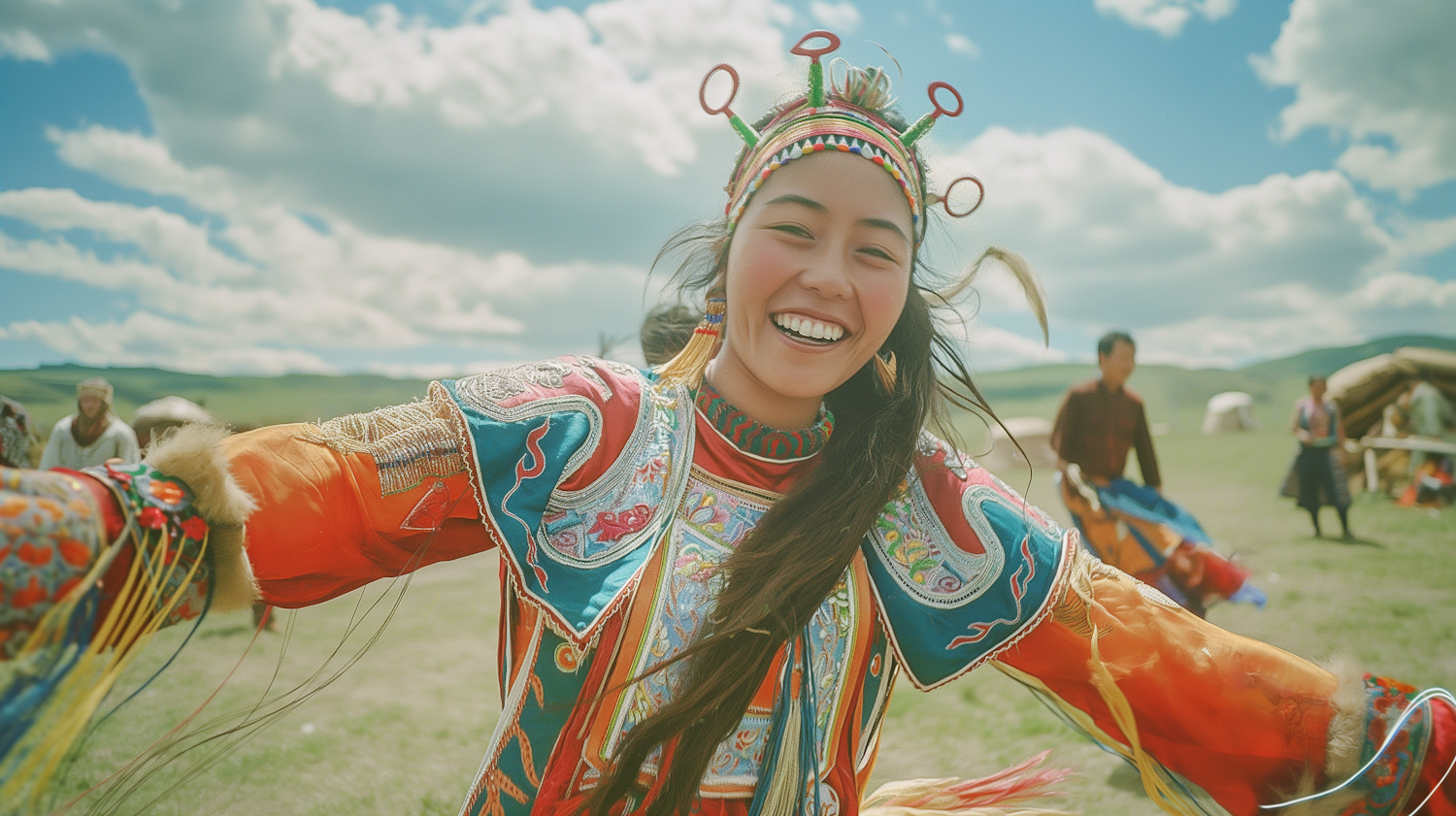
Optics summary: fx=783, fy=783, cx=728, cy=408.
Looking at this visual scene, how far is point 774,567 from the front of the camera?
1.56 meters

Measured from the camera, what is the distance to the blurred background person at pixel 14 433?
4930mm

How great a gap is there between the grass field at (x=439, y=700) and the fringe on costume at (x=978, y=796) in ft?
2.37

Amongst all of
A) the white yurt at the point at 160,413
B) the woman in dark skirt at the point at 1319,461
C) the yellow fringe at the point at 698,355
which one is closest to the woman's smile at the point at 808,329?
the yellow fringe at the point at 698,355

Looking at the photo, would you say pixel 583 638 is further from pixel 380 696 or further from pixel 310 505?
pixel 380 696

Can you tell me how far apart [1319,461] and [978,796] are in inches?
403

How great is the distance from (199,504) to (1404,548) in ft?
39.1

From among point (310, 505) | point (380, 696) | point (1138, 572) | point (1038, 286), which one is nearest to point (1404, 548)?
point (1138, 572)

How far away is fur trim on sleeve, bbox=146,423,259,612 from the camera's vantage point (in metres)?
1.12

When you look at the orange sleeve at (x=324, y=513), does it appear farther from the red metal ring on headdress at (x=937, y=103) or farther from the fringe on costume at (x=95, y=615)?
the red metal ring on headdress at (x=937, y=103)

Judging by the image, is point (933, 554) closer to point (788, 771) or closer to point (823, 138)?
point (788, 771)

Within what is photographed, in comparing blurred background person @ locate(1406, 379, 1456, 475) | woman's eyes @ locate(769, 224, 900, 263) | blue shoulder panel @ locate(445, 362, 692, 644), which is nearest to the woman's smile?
woman's eyes @ locate(769, 224, 900, 263)

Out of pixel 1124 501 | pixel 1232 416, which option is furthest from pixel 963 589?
pixel 1232 416

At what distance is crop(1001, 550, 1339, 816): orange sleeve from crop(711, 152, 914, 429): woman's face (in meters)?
0.70

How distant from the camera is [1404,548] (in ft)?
30.0
